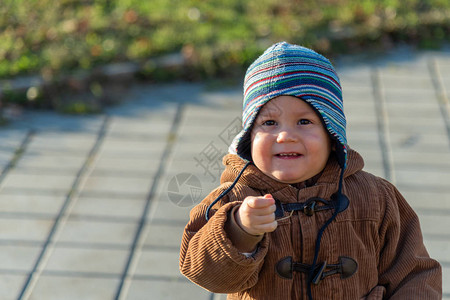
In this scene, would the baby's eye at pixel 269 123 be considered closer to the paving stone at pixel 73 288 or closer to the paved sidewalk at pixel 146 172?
the paved sidewalk at pixel 146 172

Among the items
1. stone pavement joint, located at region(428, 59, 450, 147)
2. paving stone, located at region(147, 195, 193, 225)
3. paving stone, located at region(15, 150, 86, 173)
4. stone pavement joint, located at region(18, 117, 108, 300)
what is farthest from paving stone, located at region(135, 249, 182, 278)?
stone pavement joint, located at region(428, 59, 450, 147)

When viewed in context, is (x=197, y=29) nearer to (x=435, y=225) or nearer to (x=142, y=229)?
(x=142, y=229)

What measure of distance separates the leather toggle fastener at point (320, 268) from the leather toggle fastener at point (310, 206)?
0.14 meters

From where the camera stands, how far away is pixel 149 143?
4.56m

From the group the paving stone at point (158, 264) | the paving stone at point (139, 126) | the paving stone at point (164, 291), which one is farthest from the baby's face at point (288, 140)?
the paving stone at point (139, 126)

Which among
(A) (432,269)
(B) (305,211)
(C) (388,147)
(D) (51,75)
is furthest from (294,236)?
(D) (51,75)

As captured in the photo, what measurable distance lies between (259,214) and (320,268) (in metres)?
0.37

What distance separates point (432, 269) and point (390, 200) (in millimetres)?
280

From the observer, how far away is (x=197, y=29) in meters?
5.96

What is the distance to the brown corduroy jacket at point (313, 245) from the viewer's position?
1.98 m

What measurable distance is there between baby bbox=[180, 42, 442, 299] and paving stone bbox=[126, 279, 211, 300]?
1.04 meters

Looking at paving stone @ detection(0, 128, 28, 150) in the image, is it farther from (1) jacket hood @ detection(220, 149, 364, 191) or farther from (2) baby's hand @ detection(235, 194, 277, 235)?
(2) baby's hand @ detection(235, 194, 277, 235)

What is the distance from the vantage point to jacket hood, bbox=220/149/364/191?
2168 millimetres

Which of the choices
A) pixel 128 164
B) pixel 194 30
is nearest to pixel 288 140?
pixel 128 164
